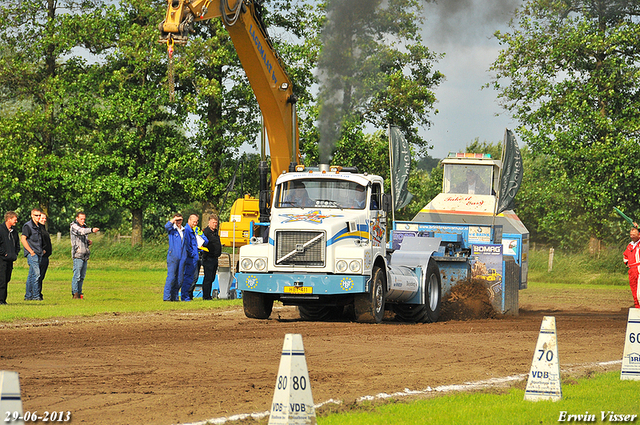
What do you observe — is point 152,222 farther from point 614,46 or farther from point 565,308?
point 565,308

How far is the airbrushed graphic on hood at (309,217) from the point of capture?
50.4ft

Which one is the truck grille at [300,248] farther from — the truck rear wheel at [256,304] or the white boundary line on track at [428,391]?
the white boundary line on track at [428,391]

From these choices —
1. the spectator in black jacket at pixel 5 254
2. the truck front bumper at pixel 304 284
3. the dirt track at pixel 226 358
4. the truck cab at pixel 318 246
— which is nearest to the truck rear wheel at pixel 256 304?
the truck cab at pixel 318 246

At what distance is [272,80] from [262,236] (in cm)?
463

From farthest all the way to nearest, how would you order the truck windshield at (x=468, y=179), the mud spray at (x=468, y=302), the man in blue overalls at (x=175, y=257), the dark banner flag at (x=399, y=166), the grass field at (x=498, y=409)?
the truck windshield at (x=468, y=179), the dark banner flag at (x=399, y=166), the man in blue overalls at (x=175, y=257), the mud spray at (x=468, y=302), the grass field at (x=498, y=409)

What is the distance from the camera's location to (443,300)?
18.7 meters

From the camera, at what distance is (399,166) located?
21.5 metres

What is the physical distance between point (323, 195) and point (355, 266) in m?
1.89

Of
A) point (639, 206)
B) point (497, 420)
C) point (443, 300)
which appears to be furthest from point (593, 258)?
point (497, 420)

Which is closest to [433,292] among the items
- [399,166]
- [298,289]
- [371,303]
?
[371,303]

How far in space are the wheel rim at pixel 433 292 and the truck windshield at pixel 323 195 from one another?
2.91 m

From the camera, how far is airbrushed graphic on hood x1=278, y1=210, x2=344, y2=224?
15.4m

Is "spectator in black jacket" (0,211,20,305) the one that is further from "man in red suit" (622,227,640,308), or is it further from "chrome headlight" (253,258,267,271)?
"man in red suit" (622,227,640,308)

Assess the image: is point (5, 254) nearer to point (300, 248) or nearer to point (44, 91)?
point (300, 248)
